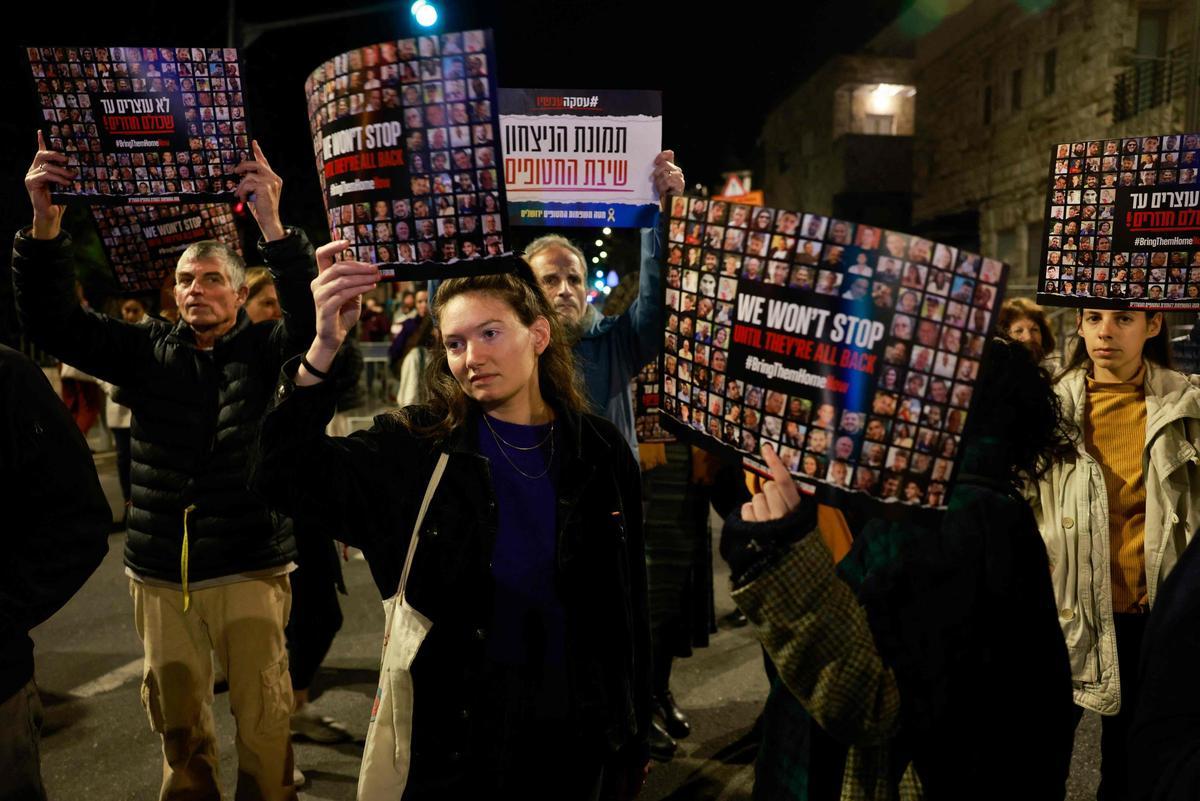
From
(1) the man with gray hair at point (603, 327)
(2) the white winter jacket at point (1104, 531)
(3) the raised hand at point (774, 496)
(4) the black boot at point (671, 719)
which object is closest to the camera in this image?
(3) the raised hand at point (774, 496)

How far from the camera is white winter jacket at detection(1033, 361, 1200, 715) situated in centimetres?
320

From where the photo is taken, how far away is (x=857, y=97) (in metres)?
28.3

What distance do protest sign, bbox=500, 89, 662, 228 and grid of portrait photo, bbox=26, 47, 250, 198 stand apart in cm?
90

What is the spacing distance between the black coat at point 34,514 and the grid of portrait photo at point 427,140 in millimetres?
939

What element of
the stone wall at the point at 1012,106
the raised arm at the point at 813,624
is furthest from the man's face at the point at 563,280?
the stone wall at the point at 1012,106

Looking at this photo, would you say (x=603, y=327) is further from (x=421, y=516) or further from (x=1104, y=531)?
(x=1104, y=531)

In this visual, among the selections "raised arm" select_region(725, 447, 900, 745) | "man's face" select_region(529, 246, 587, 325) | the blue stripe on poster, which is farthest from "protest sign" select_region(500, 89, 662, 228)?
"raised arm" select_region(725, 447, 900, 745)

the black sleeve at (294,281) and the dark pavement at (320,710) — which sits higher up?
the black sleeve at (294,281)

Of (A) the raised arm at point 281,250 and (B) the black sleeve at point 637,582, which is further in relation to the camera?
(A) the raised arm at point 281,250

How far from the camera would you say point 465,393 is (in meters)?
2.36

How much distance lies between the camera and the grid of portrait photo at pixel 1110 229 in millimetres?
3045

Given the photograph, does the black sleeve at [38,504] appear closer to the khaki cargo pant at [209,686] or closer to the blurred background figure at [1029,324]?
the khaki cargo pant at [209,686]

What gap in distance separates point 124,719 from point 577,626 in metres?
3.58

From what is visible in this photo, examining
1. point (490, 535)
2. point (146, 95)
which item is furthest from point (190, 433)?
point (490, 535)
